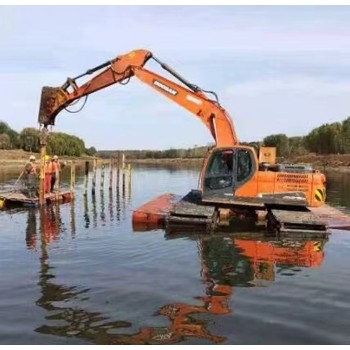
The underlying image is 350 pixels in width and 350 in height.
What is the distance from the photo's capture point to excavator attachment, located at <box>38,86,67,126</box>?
23.0 meters

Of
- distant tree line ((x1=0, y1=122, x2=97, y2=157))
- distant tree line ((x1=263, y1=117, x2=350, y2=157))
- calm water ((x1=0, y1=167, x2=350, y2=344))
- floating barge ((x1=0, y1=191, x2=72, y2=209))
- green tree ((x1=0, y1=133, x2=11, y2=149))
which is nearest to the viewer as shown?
calm water ((x1=0, y1=167, x2=350, y2=344))

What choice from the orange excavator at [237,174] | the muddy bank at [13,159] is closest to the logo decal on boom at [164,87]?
the orange excavator at [237,174]

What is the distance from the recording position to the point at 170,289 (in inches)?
423

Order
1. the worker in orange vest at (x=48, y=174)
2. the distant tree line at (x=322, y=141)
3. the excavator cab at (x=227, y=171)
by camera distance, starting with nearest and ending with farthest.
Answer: the excavator cab at (x=227, y=171) < the worker in orange vest at (x=48, y=174) < the distant tree line at (x=322, y=141)

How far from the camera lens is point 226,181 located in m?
19.0

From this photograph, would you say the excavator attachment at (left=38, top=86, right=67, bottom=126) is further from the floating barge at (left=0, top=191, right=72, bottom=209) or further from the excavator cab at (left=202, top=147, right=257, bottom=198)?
the excavator cab at (left=202, top=147, right=257, bottom=198)

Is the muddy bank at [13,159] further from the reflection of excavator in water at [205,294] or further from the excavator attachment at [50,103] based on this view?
the reflection of excavator in water at [205,294]

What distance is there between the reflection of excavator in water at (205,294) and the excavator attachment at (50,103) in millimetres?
7271

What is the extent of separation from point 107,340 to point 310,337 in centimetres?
310

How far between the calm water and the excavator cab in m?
2.10

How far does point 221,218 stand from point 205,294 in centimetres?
1009

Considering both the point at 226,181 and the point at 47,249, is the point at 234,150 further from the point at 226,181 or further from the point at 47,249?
the point at 47,249

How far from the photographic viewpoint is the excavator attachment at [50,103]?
23.0 m

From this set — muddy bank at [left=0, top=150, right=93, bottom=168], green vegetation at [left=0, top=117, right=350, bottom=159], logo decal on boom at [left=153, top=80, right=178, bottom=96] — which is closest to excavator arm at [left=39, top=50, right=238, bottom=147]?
logo decal on boom at [left=153, top=80, right=178, bottom=96]
